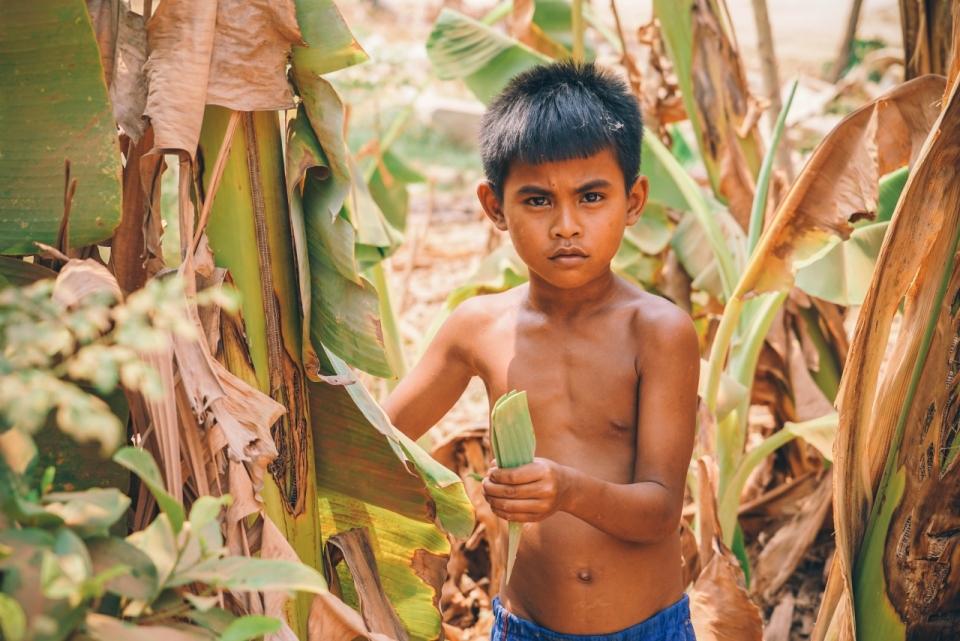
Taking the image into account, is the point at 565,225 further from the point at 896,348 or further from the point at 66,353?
the point at 66,353

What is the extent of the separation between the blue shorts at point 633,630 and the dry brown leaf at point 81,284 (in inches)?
35.7

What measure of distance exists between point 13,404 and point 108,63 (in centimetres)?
64

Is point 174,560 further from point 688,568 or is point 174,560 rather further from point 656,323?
point 688,568

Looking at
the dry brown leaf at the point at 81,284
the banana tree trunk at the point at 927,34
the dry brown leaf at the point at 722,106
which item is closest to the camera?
the dry brown leaf at the point at 81,284

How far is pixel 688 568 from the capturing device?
2227 mm

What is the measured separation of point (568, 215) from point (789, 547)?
1.71m

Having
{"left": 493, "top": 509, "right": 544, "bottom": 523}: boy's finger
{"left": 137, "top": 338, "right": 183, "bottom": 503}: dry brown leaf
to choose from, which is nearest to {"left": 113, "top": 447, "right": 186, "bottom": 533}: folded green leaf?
{"left": 137, "top": 338, "right": 183, "bottom": 503}: dry brown leaf

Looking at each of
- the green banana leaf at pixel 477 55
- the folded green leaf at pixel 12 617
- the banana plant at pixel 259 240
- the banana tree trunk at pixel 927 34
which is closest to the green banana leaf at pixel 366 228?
the green banana leaf at pixel 477 55

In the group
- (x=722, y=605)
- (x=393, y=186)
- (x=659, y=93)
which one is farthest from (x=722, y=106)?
(x=722, y=605)

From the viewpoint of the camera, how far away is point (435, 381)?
Result: 1.60 metres

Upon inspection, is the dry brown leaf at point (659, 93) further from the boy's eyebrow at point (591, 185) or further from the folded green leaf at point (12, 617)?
the folded green leaf at point (12, 617)

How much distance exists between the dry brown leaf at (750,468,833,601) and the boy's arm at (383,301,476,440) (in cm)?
147

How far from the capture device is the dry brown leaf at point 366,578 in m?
1.37

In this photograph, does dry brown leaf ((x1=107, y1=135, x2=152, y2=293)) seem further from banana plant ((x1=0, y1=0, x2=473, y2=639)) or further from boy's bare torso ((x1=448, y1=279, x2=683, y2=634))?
boy's bare torso ((x1=448, y1=279, x2=683, y2=634))
